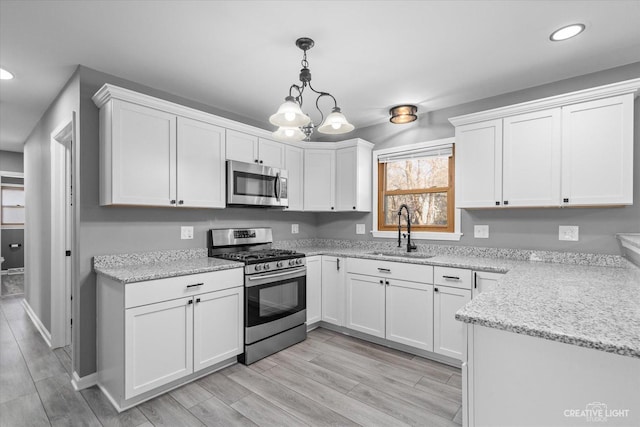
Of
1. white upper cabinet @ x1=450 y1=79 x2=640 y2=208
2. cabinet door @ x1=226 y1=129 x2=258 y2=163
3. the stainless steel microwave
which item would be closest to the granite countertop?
white upper cabinet @ x1=450 y1=79 x2=640 y2=208

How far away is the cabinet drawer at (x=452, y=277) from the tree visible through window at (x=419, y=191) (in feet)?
2.49

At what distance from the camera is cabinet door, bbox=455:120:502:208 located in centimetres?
276

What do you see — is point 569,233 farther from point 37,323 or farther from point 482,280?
point 37,323

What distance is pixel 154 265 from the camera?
2.62 meters

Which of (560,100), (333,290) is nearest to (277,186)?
(333,290)

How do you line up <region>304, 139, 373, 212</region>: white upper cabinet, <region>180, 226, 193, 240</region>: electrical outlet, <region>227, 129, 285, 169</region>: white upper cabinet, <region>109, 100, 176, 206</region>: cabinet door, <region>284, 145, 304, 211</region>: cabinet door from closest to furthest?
<region>109, 100, 176, 206</region>: cabinet door, <region>180, 226, 193, 240</region>: electrical outlet, <region>227, 129, 285, 169</region>: white upper cabinet, <region>284, 145, 304, 211</region>: cabinet door, <region>304, 139, 373, 212</region>: white upper cabinet

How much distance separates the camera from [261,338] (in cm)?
284

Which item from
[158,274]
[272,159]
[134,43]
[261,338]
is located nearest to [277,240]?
[272,159]

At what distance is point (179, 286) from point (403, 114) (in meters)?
2.68

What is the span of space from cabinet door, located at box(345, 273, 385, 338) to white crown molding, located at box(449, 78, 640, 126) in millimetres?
1765

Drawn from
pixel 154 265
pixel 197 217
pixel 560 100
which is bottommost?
pixel 154 265

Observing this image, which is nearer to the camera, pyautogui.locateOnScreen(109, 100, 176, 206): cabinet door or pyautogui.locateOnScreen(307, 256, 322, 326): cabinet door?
pyautogui.locateOnScreen(109, 100, 176, 206): cabinet door

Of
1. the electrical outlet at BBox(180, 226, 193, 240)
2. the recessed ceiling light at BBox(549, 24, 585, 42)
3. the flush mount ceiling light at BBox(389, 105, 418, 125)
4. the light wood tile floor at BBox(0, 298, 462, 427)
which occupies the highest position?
the recessed ceiling light at BBox(549, 24, 585, 42)

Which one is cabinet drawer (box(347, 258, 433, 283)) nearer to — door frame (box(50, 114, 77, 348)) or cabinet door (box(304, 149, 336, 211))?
cabinet door (box(304, 149, 336, 211))
